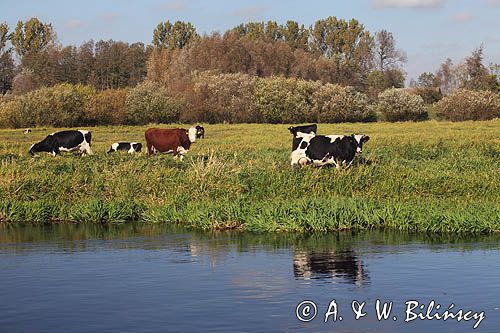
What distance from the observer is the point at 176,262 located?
15141 millimetres

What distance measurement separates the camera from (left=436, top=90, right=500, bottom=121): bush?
72.3 metres

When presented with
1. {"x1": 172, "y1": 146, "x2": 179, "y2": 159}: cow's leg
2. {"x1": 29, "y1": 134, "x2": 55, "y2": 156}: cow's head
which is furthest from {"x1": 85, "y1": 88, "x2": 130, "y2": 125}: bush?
{"x1": 172, "y1": 146, "x2": 179, "y2": 159}: cow's leg

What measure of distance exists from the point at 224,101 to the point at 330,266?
6240 centimetres

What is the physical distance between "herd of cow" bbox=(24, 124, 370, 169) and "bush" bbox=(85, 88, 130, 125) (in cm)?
3100

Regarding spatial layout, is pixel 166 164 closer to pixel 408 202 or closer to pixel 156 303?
pixel 408 202

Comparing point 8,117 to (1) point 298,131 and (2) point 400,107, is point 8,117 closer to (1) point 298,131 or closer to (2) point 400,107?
(2) point 400,107

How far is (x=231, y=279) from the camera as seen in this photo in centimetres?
1352

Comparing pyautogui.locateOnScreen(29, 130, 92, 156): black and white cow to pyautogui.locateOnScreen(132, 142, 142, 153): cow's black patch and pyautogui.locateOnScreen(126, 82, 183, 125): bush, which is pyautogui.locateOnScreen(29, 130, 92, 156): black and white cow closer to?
pyautogui.locateOnScreen(132, 142, 142, 153): cow's black patch

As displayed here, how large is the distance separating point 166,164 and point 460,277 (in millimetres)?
14436

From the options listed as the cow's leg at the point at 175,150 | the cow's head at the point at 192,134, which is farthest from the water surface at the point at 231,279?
the cow's head at the point at 192,134

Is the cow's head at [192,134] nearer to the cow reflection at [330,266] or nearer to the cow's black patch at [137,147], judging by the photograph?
the cow's black patch at [137,147]

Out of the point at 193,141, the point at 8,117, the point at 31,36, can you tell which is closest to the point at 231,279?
the point at 193,141

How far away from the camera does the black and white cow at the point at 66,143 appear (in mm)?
33594

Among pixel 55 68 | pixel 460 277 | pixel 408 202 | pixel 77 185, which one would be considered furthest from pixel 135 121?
pixel 460 277
